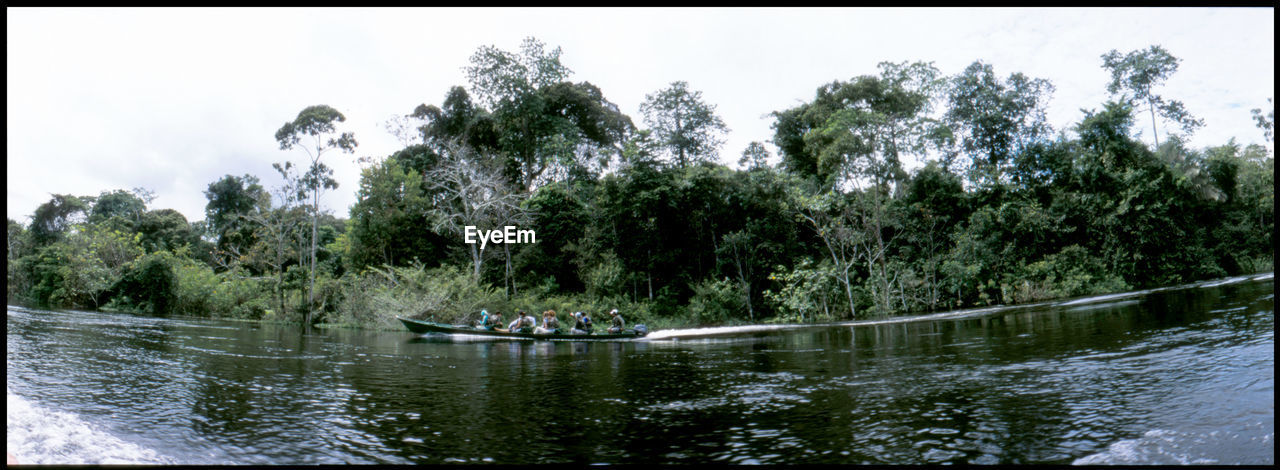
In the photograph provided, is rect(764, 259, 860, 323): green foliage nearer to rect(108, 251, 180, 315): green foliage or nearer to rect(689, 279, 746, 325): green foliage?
rect(689, 279, 746, 325): green foliage

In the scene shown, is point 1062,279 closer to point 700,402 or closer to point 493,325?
point 493,325

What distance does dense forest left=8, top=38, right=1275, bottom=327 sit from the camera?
21.6 m

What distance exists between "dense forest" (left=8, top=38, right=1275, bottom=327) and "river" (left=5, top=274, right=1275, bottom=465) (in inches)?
402

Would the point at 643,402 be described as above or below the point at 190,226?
below

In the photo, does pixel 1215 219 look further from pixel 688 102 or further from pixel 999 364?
pixel 999 364

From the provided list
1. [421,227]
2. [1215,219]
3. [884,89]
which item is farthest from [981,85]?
[421,227]

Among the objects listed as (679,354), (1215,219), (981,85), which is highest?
(981,85)

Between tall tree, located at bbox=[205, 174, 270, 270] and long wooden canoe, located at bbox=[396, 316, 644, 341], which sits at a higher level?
tall tree, located at bbox=[205, 174, 270, 270]

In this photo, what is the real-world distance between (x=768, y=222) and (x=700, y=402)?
56.8 feet

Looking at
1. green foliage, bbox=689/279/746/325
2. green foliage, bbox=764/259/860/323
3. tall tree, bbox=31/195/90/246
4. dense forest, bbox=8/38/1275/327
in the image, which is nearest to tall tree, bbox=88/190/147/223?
tall tree, bbox=31/195/90/246

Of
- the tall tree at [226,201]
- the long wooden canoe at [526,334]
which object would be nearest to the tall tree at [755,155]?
the long wooden canoe at [526,334]

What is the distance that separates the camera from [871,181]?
24.1 metres

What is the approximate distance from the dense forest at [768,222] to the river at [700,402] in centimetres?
1021

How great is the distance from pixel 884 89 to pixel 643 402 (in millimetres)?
21676
